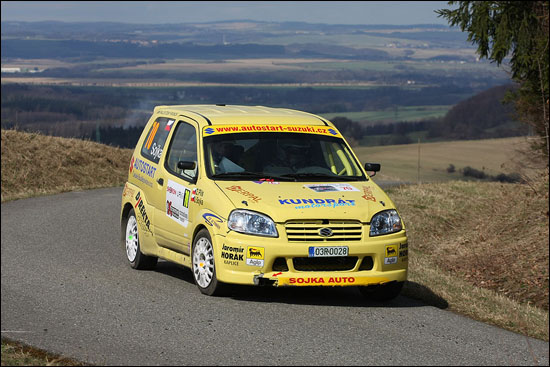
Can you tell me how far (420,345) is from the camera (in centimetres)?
737

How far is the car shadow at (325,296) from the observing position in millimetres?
9133

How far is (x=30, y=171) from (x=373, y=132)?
104984 mm

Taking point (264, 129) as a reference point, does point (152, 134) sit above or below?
below

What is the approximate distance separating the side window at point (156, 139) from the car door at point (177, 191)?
21 centimetres

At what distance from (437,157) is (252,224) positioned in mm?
82657

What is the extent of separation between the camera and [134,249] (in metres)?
11.0

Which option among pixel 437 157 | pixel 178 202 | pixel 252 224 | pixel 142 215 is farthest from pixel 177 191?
pixel 437 157

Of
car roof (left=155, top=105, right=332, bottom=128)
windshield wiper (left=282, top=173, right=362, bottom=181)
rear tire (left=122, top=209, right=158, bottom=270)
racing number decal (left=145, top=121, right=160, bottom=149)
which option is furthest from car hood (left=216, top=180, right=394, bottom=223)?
racing number decal (left=145, top=121, right=160, bottom=149)

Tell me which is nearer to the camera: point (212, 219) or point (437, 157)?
point (212, 219)

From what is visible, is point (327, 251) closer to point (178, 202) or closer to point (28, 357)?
point (178, 202)

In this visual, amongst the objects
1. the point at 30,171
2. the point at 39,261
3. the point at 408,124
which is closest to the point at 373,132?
the point at 408,124

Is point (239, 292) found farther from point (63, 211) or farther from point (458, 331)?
point (63, 211)

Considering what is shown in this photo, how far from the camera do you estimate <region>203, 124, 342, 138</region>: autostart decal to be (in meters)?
9.95

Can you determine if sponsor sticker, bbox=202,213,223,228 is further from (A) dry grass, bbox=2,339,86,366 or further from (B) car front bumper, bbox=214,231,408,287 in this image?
(A) dry grass, bbox=2,339,86,366
